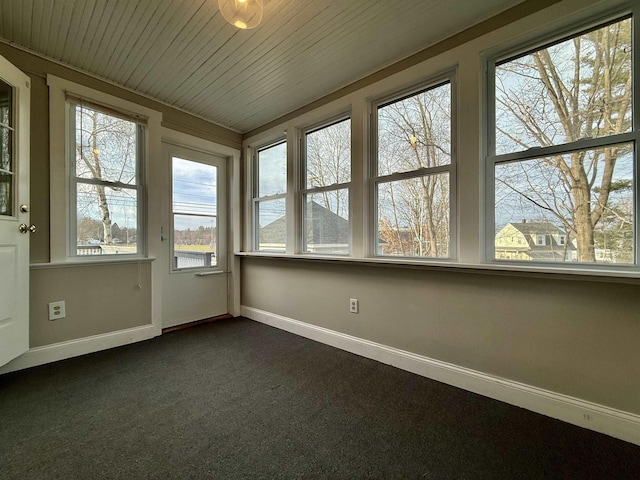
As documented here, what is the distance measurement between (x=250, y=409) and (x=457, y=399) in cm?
129

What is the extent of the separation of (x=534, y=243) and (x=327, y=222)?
1.70 metres

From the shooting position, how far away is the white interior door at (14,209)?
6.26 ft

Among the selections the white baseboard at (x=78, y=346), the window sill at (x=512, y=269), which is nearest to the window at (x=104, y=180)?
the white baseboard at (x=78, y=346)

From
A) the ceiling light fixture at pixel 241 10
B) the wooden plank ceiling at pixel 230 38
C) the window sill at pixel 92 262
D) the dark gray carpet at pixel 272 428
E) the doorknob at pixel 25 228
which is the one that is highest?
the wooden plank ceiling at pixel 230 38

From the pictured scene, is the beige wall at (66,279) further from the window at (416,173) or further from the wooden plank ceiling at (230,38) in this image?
the window at (416,173)

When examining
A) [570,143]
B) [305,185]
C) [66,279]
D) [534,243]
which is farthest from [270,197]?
[570,143]

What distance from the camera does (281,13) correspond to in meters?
1.83

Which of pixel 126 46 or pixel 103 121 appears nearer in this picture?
pixel 126 46

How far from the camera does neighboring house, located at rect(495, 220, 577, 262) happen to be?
1.67m

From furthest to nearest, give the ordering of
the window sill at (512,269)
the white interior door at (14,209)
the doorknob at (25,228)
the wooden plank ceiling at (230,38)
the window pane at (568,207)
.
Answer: the doorknob at (25,228) < the white interior door at (14,209) < the wooden plank ceiling at (230,38) < the window pane at (568,207) < the window sill at (512,269)

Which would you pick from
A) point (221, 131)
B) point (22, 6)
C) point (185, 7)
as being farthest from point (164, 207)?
point (185, 7)

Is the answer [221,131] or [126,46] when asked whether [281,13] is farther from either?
[221,131]

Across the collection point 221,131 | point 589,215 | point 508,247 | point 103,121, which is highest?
point 221,131

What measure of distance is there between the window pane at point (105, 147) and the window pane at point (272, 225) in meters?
1.40
